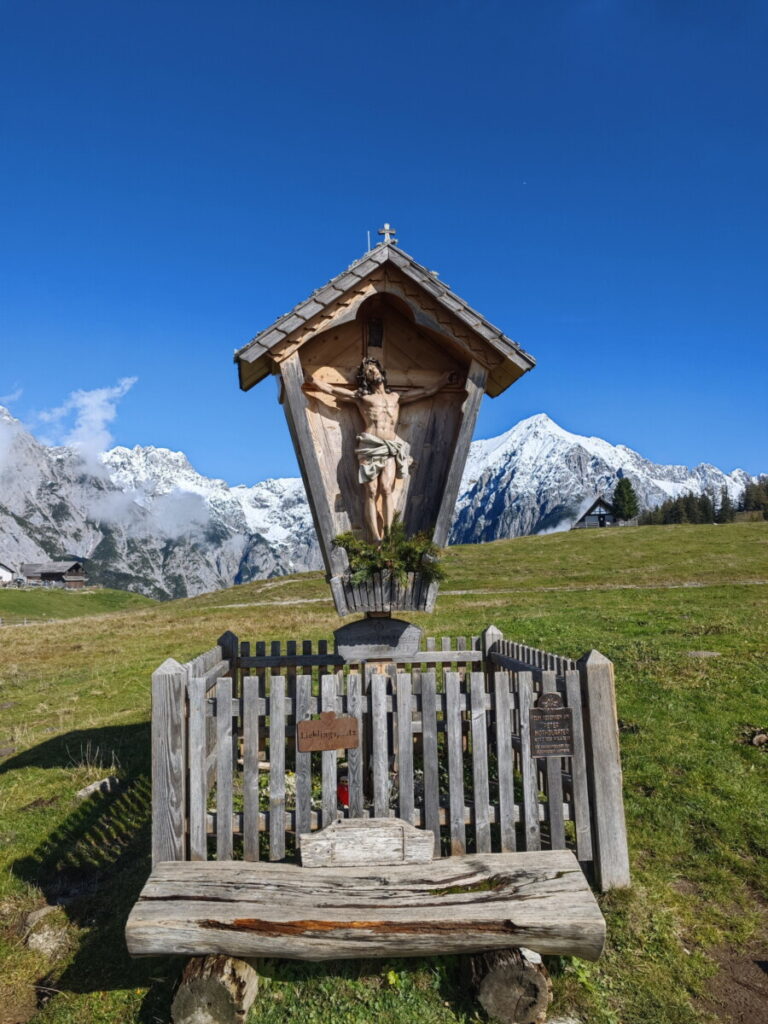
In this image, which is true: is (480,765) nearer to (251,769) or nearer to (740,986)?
(251,769)

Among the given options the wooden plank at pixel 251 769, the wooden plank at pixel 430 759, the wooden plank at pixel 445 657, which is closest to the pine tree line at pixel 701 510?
the wooden plank at pixel 445 657

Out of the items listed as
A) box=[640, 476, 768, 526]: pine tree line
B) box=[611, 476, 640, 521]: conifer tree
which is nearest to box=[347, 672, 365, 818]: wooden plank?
box=[611, 476, 640, 521]: conifer tree

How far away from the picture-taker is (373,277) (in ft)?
23.1

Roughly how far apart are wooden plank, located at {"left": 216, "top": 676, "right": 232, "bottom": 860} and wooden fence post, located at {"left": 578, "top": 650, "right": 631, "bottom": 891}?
2.92 m

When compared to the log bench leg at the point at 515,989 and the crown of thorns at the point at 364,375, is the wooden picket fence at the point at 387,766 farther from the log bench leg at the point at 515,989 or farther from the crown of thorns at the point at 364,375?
the crown of thorns at the point at 364,375

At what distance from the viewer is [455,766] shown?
492 cm

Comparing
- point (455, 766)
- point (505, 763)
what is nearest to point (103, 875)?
point (455, 766)

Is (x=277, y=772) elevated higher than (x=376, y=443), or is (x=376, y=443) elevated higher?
(x=376, y=443)

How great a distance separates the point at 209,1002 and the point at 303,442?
16.1 ft

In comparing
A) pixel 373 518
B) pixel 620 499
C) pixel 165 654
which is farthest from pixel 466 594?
pixel 620 499

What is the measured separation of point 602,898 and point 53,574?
450 ft

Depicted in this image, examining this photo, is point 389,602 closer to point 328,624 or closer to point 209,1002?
point 209,1002

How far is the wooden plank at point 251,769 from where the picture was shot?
467 centimetres

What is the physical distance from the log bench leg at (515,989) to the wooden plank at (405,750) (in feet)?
4.15
